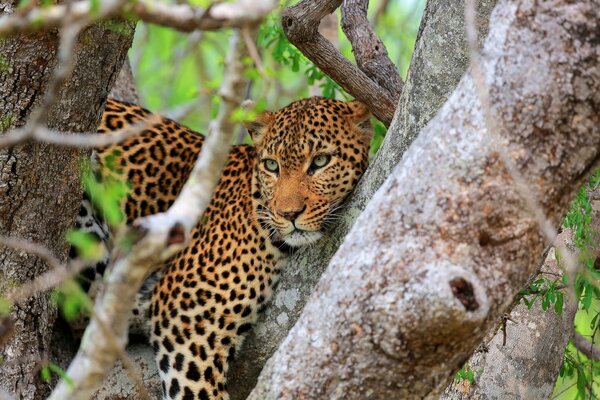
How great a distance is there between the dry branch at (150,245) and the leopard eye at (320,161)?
117 inches

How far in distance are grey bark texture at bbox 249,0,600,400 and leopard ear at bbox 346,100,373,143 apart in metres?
2.63

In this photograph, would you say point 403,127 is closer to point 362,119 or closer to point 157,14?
point 362,119

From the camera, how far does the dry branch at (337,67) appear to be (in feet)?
19.3

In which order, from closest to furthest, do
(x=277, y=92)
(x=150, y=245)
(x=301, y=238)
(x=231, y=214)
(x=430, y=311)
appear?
(x=150, y=245) → (x=430, y=311) → (x=301, y=238) → (x=231, y=214) → (x=277, y=92)

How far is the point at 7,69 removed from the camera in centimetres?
442

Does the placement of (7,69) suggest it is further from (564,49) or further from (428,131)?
(564,49)

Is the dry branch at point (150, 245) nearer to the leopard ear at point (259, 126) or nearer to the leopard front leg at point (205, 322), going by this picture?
the leopard front leg at point (205, 322)

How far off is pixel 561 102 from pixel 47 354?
2892 millimetres

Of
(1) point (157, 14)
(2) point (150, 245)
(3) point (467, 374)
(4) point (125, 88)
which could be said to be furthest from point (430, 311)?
(4) point (125, 88)

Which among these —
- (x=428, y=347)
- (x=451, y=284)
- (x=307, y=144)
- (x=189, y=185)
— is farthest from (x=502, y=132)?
(x=307, y=144)

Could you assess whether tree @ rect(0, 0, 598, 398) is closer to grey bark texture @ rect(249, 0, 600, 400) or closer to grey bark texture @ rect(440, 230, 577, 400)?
grey bark texture @ rect(249, 0, 600, 400)

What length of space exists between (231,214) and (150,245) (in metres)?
3.37

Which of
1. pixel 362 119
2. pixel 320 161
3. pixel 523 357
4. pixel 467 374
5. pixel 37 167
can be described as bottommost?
pixel 37 167

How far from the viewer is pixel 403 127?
4.85 meters
